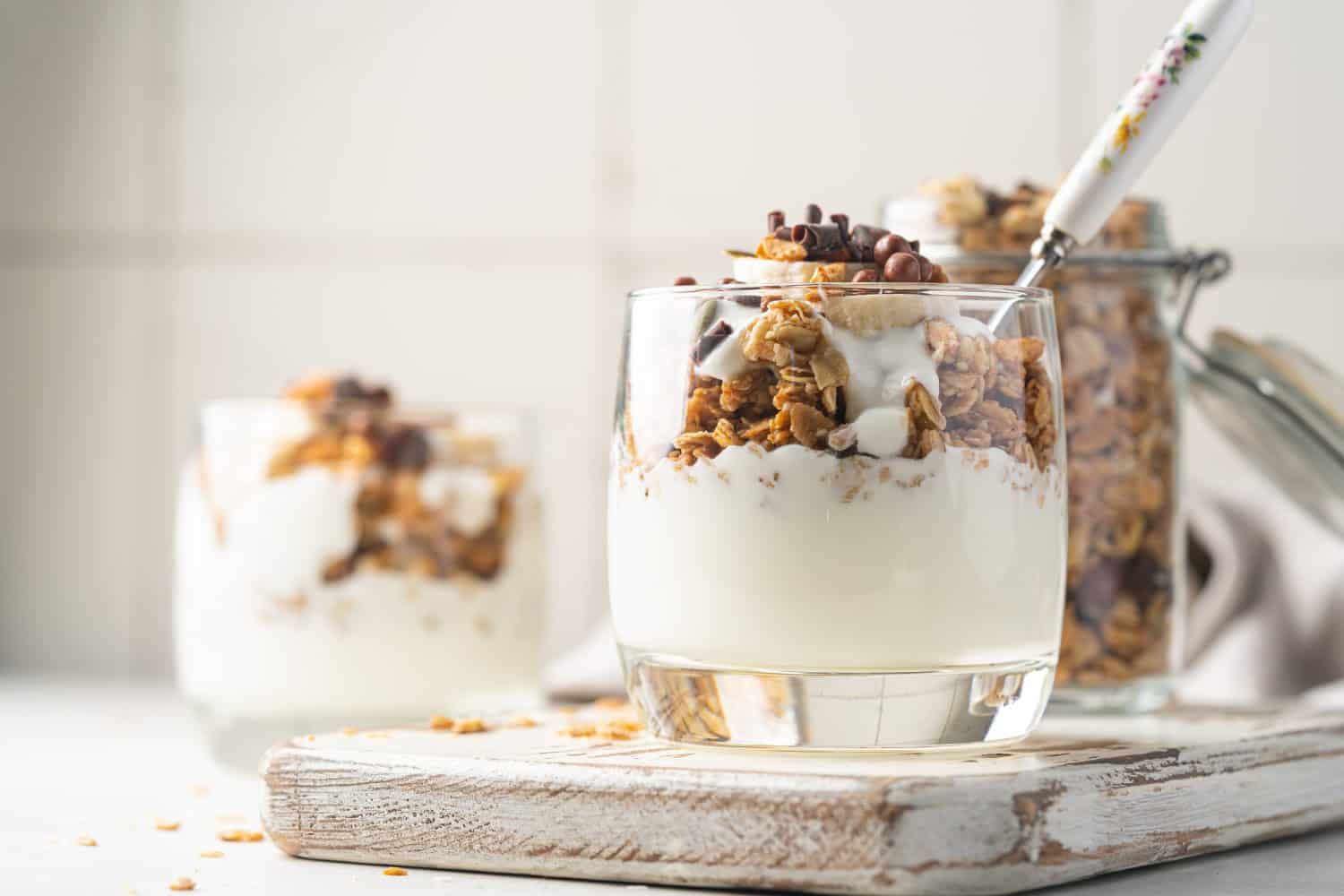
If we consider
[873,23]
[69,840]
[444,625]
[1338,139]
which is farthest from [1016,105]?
[69,840]

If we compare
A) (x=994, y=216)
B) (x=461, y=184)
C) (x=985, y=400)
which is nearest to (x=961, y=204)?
(x=994, y=216)

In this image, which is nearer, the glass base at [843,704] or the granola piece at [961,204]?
the glass base at [843,704]

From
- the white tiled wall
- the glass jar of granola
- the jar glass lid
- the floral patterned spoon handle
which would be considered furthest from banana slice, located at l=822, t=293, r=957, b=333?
the white tiled wall

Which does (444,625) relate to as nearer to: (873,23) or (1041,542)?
(1041,542)

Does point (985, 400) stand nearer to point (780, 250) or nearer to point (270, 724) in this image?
point (780, 250)

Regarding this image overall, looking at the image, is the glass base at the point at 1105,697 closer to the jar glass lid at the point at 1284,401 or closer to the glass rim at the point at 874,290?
the jar glass lid at the point at 1284,401

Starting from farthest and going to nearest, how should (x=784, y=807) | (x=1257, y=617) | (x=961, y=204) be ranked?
(x=1257, y=617), (x=961, y=204), (x=784, y=807)

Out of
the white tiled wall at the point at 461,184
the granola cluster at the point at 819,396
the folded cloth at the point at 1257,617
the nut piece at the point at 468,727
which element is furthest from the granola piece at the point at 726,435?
the white tiled wall at the point at 461,184
